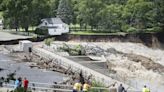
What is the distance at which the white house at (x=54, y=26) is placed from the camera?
314 ft

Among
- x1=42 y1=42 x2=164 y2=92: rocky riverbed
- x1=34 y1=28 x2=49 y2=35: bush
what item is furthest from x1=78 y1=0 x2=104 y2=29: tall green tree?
x1=42 y1=42 x2=164 y2=92: rocky riverbed

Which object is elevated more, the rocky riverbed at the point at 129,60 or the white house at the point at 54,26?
the white house at the point at 54,26

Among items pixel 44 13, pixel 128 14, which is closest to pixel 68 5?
pixel 44 13

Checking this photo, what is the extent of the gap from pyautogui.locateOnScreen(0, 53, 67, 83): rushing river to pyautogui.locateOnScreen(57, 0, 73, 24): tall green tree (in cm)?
4657

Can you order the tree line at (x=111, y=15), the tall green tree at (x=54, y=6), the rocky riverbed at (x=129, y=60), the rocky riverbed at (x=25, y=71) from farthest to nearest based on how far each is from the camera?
the tall green tree at (x=54, y=6) → the tree line at (x=111, y=15) → the rocky riverbed at (x=129, y=60) → the rocky riverbed at (x=25, y=71)

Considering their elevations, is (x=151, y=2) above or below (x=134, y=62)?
above

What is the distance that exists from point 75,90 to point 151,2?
253 ft

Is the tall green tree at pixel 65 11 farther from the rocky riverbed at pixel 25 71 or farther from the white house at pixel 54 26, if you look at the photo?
the rocky riverbed at pixel 25 71

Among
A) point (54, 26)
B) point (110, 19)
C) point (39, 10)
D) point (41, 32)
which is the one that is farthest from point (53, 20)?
point (110, 19)

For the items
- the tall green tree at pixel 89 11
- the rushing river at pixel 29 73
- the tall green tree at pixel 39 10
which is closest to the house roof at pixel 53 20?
the tall green tree at pixel 39 10

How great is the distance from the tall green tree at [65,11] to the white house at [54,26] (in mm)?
6881

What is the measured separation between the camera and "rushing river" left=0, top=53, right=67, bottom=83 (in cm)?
4656

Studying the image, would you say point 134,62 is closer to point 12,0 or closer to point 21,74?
point 21,74

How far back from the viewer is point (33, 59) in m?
60.0
